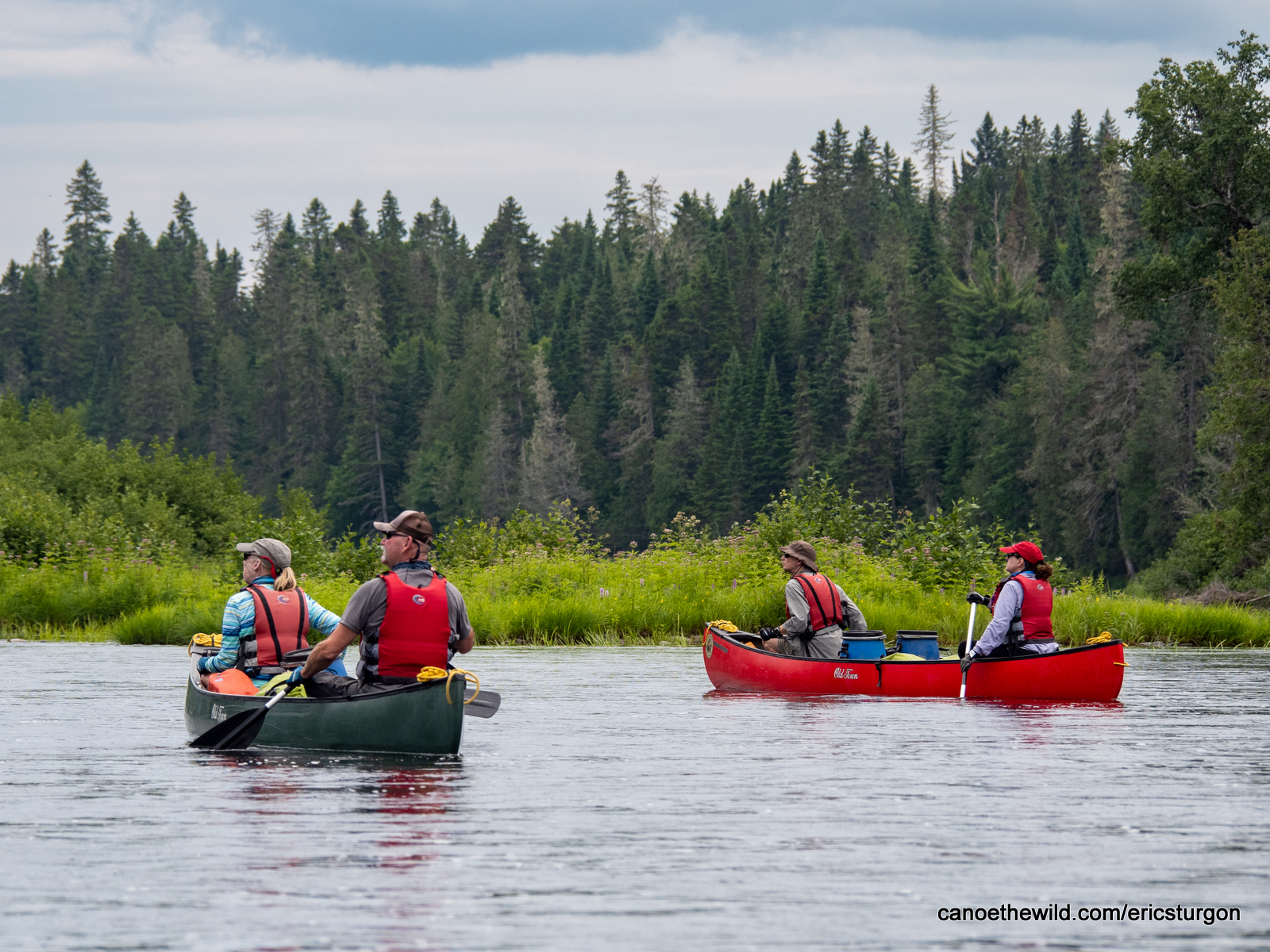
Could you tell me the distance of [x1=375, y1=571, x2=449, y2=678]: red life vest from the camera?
36.2 feet

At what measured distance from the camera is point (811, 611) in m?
16.3

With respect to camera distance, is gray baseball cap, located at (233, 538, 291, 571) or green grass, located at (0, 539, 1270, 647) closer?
gray baseball cap, located at (233, 538, 291, 571)

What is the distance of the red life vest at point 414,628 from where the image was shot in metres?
11.0

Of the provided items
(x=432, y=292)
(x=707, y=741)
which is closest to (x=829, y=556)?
(x=707, y=741)

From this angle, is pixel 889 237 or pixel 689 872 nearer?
pixel 689 872

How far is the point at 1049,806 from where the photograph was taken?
31.5ft

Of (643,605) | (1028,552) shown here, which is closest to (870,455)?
(643,605)

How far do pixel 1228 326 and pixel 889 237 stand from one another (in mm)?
70285

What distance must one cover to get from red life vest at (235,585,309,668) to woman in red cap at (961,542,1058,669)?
655 centimetres

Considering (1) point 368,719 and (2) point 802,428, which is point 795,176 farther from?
(1) point 368,719

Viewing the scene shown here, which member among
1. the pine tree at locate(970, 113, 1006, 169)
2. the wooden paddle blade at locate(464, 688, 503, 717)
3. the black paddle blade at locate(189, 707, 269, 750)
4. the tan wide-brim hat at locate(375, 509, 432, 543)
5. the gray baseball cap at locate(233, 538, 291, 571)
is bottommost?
the black paddle blade at locate(189, 707, 269, 750)

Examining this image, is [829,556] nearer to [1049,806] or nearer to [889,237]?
[1049,806]

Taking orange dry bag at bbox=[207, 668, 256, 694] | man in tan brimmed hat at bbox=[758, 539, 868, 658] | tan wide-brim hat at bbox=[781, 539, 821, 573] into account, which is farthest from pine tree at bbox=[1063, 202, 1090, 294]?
orange dry bag at bbox=[207, 668, 256, 694]

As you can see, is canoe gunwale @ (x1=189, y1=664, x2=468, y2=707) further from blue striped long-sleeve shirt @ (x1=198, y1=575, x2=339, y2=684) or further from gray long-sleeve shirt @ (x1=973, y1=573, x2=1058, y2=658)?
gray long-sleeve shirt @ (x1=973, y1=573, x2=1058, y2=658)
